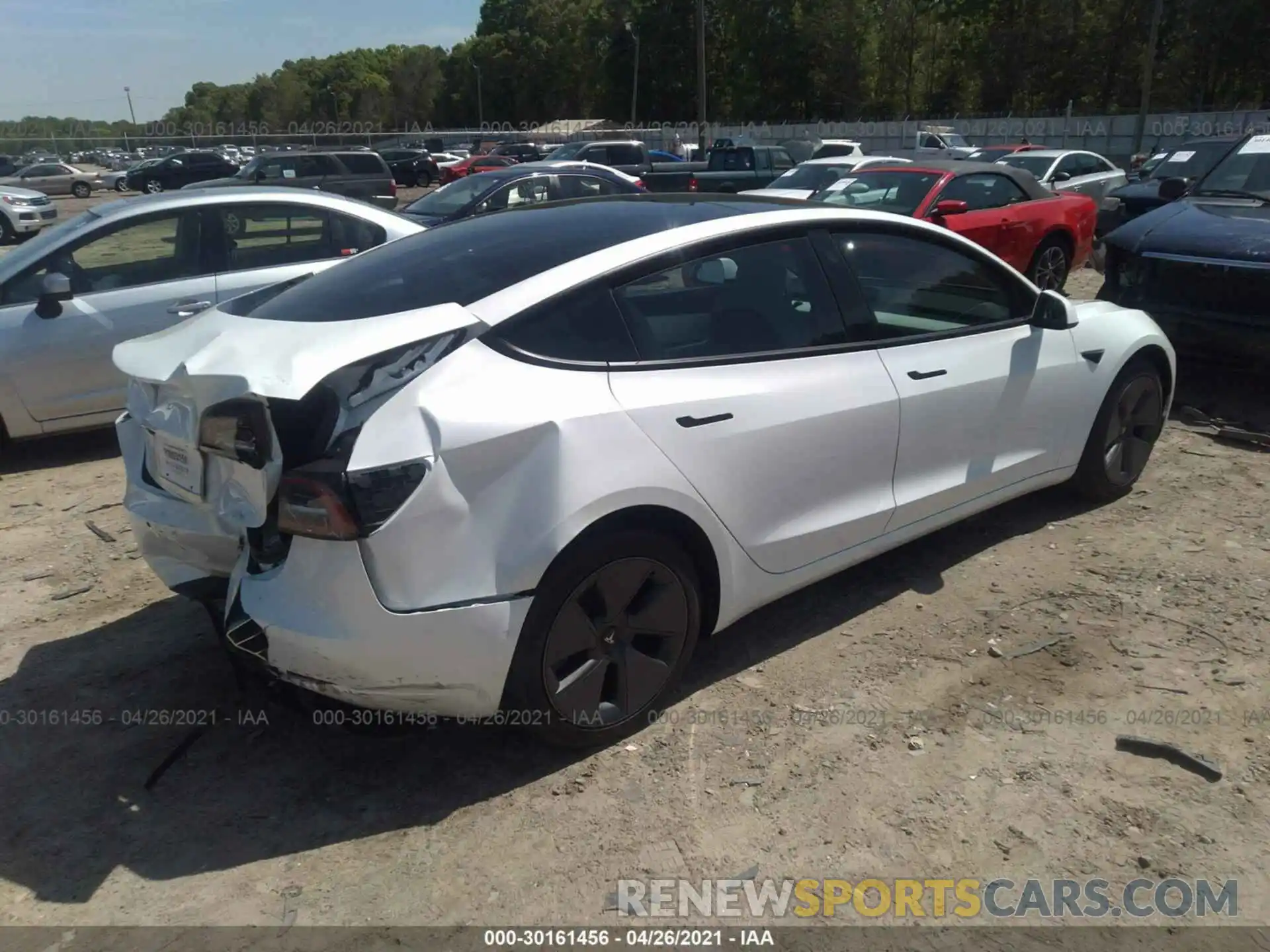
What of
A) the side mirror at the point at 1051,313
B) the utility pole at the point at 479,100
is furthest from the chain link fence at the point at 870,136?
the utility pole at the point at 479,100

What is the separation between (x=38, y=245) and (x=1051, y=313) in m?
5.80

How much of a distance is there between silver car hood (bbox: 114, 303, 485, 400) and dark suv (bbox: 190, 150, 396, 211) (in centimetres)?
1907

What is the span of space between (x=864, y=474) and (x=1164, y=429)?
12.1 feet

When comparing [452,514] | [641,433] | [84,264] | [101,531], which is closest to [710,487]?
[641,433]

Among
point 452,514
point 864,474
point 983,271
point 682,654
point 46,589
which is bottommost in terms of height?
point 46,589

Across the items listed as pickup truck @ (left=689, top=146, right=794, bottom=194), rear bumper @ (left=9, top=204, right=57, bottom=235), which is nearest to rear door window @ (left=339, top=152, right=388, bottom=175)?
rear bumper @ (left=9, top=204, right=57, bottom=235)

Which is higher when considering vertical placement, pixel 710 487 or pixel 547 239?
pixel 547 239

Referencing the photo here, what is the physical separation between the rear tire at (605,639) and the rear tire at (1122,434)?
2.56 meters

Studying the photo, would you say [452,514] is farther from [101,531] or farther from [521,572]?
[101,531]

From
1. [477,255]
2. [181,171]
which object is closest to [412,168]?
[181,171]

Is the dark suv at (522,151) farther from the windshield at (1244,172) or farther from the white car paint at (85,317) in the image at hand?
the white car paint at (85,317)

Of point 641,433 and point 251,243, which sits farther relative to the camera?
point 251,243

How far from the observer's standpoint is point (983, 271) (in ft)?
14.3

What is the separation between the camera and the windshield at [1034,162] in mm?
16141
